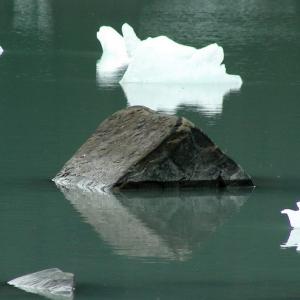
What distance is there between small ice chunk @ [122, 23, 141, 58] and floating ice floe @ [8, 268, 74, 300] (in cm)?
1229

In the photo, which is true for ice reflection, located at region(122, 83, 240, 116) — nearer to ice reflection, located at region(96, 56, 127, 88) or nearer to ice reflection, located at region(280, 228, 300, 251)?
ice reflection, located at region(96, 56, 127, 88)

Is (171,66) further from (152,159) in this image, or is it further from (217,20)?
(217,20)

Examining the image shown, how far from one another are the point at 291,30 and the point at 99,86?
1107 centimetres

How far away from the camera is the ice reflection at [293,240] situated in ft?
25.5

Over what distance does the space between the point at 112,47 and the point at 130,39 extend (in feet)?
3.70

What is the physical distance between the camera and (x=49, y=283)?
21.3ft

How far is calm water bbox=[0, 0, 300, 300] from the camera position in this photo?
694cm

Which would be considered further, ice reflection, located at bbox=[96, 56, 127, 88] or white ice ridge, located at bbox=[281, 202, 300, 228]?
ice reflection, located at bbox=[96, 56, 127, 88]

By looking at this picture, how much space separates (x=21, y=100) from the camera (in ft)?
49.6

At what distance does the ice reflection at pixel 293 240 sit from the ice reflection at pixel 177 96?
6.14m

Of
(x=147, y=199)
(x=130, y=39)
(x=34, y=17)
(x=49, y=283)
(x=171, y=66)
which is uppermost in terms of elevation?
(x=49, y=283)

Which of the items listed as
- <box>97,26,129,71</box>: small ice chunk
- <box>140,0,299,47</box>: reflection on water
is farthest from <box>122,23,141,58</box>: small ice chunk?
<box>140,0,299,47</box>: reflection on water

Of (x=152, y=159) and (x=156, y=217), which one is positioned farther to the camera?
(x=152, y=159)

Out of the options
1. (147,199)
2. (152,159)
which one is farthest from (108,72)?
(147,199)
